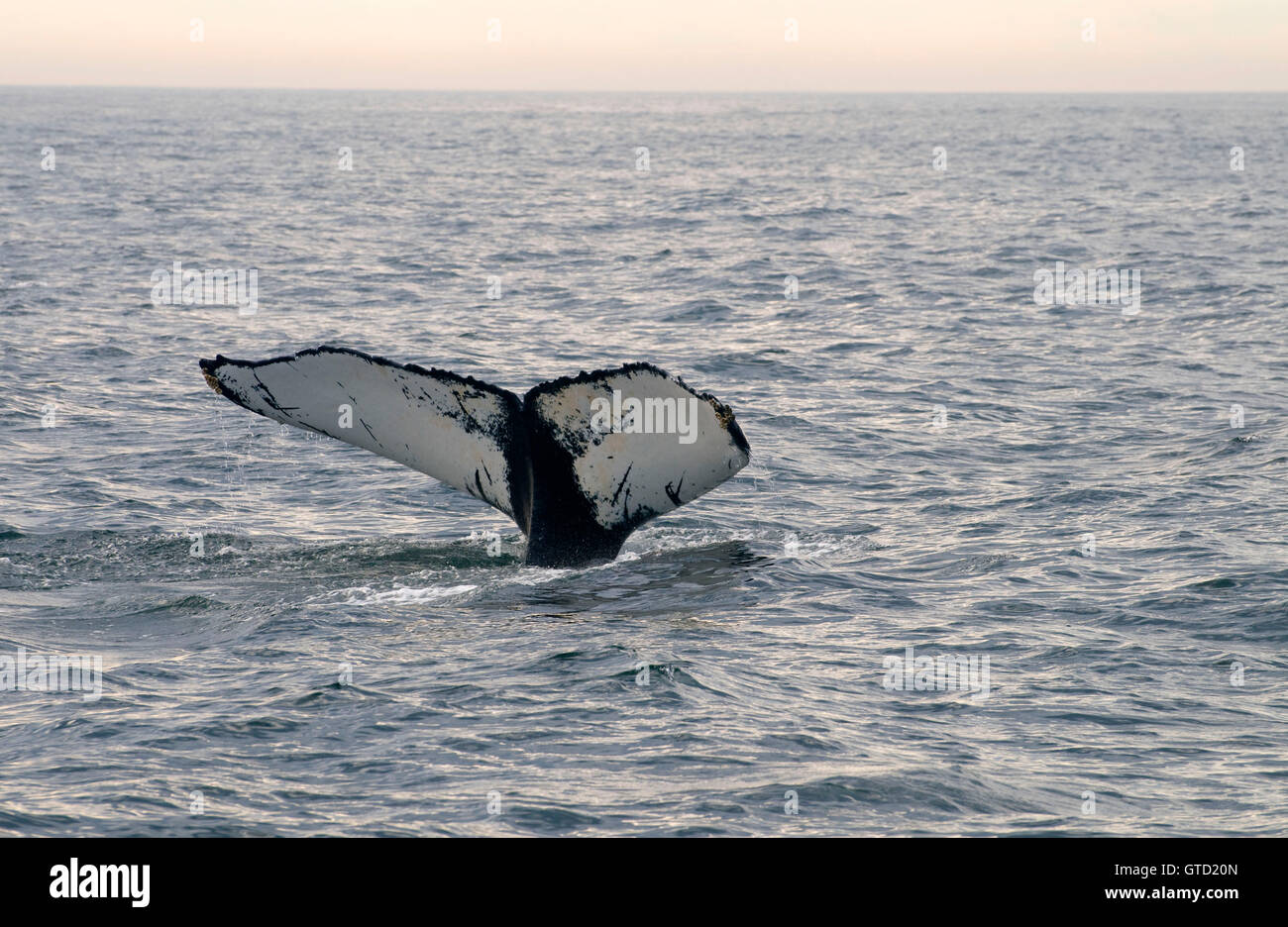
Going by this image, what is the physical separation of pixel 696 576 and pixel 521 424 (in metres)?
2.38

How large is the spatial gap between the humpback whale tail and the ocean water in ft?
3.14

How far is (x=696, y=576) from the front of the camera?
11.2 m

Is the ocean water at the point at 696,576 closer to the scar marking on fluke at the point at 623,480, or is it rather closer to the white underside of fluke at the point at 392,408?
the scar marking on fluke at the point at 623,480

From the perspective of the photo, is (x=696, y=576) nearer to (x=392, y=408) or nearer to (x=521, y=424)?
(x=521, y=424)

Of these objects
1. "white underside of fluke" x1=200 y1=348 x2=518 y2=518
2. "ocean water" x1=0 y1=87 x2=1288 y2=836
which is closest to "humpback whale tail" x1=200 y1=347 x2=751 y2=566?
"white underside of fluke" x1=200 y1=348 x2=518 y2=518

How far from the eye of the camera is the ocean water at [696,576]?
7.31m

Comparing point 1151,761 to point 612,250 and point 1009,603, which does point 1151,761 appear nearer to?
point 1009,603

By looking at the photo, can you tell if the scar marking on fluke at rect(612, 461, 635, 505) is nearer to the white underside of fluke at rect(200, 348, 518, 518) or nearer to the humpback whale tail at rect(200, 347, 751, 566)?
the humpback whale tail at rect(200, 347, 751, 566)

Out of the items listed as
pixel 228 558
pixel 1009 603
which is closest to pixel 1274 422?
pixel 1009 603

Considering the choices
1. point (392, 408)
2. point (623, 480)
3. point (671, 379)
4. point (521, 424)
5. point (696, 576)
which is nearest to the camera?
point (671, 379)

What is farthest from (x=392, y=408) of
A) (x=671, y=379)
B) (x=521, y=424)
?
(x=671, y=379)

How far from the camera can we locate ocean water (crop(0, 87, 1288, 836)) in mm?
7312

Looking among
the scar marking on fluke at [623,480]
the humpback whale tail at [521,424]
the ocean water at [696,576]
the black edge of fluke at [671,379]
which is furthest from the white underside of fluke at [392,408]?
the ocean water at [696,576]
